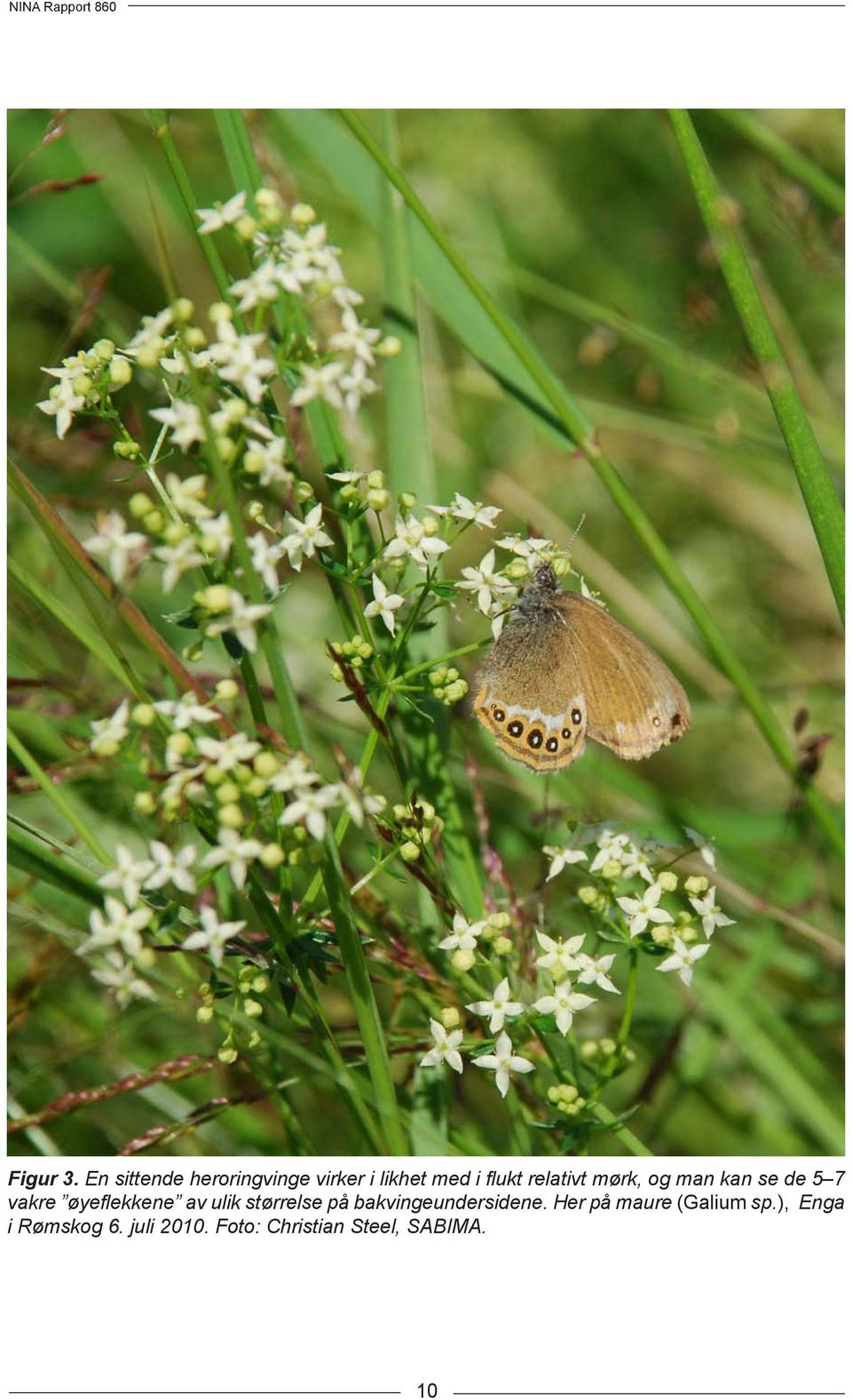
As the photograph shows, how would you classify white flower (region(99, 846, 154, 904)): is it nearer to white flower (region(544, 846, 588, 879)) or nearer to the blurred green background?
white flower (region(544, 846, 588, 879))

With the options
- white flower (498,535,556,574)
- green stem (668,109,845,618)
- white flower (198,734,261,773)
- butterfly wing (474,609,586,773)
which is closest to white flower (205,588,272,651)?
white flower (198,734,261,773)

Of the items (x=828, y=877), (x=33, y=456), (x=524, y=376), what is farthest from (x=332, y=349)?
(x=828, y=877)

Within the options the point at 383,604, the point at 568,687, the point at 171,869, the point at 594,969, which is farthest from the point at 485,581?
the point at 171,869

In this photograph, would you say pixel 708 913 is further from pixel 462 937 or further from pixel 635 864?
pixel 462 937

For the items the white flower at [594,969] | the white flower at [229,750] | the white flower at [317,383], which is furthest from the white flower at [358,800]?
the white flower at [317,383]

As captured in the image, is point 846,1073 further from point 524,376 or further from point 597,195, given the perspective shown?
point 597,195

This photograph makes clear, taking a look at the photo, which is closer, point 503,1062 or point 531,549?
point 503,1062

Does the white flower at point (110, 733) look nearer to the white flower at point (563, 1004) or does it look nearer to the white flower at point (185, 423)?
the white flower at point (185, 423)
